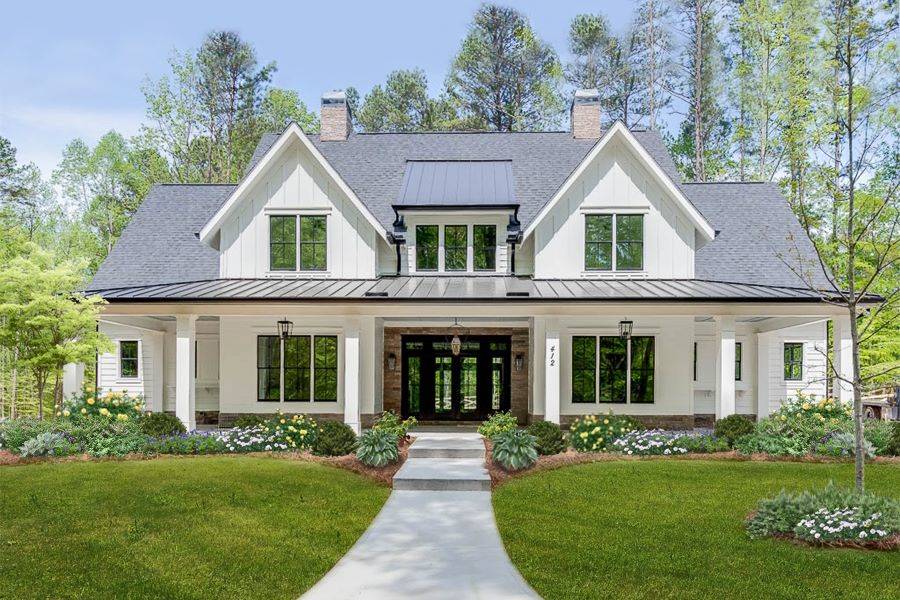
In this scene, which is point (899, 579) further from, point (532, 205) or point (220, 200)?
point (220, 200)

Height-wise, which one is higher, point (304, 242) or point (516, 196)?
point (516, 196)

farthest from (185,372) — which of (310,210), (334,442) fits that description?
(310,210)

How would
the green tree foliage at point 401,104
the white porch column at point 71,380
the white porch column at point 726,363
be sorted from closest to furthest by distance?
the white porch column at point 726,363 < the white porch column at point 71,380 < the green tree foliage at point 401,104

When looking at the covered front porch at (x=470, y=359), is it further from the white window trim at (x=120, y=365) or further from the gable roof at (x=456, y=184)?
the gable roof at (x=456, y=184)

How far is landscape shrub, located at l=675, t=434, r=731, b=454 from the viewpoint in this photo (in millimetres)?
13836


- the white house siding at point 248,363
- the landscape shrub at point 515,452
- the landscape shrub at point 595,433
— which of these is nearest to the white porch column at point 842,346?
the landscape shrub at point 595,433

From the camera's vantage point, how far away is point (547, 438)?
13641mm

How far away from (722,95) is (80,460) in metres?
32.3

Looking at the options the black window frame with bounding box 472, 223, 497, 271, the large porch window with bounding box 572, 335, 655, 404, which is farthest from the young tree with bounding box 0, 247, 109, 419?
the large porch window with bounding box 572, 335, 655, 404

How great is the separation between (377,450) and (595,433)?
15.2 ft

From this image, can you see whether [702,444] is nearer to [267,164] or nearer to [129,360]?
[267,164]

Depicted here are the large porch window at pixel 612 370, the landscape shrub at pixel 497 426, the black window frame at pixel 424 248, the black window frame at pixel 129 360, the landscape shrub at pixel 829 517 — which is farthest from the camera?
the black window frame at pixel 129 360

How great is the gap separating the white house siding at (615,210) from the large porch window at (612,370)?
1.81 m

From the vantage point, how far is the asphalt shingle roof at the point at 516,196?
1905 cm
